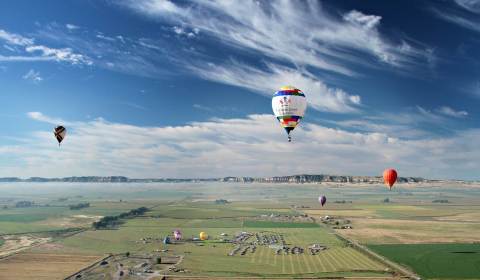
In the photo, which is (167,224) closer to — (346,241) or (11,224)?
(11,224)

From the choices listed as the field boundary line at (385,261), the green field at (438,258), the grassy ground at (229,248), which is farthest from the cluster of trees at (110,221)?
the green field at (438,258)

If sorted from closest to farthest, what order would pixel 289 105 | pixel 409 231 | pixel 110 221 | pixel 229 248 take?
pixel 289 105
pixel 229 248
pixel 409 231
pixel 110 221

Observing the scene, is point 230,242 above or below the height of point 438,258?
above

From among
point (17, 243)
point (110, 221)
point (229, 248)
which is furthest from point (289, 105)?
point (110, 221)

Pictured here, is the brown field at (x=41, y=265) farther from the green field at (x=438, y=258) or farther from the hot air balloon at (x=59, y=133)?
the green field at (x=438, y=258)

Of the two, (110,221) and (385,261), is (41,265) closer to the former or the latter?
(385,261)

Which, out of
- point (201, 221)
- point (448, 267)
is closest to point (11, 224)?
point (201, 221)

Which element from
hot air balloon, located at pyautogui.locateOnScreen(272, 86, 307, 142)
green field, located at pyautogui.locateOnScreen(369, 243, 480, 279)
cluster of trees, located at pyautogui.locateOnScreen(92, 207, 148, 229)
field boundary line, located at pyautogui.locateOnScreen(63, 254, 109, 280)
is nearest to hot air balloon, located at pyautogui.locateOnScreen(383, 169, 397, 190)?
green field, located at pyautogui.locateOnScreen(369, 243, 480, 279)

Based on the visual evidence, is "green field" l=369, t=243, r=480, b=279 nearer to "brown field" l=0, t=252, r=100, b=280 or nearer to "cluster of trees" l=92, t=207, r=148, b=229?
"brown field" l=0, t=252, r=100, b=280
